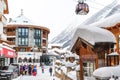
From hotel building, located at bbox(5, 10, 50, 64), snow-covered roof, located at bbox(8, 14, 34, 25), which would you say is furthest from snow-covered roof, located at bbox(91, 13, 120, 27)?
snow-covered roof, located at bbox(8, 14, 34, 25)

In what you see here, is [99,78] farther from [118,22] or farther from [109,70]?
[118,22]

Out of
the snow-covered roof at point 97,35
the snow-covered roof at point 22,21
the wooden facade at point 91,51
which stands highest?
the snow-covered roof at point 22,21

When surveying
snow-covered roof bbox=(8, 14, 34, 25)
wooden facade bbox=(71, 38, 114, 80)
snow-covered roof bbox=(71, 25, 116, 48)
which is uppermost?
snow-covered roof bbox=(8, 14, 34, 25)

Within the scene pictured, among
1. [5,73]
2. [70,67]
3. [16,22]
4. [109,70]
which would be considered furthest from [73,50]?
[16,22]

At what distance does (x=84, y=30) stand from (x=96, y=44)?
129cm

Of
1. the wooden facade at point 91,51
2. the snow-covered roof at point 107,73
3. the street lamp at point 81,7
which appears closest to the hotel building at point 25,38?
the street lamp at point 81,7

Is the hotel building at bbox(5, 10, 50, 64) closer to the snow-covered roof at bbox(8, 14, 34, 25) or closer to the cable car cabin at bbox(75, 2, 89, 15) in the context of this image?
the snow-covered roof at bbox(8, 14, 34, 25)

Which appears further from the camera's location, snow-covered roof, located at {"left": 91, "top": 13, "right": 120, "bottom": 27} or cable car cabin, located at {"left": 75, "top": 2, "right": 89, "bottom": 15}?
snow-covered roof, located at {"left": 91, "top": 13, "right": 120, "bottom": 27}

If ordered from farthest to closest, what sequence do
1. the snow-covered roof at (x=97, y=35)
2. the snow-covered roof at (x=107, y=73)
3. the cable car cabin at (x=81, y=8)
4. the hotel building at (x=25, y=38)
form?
the hotel building at (x=25, y=38) → the cable car cabin at (x=81, y=8) → the snow-covered roof at (x=97, y=35) → the snow-covered roof at (x=107, y=73)

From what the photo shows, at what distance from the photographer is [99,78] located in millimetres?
6969

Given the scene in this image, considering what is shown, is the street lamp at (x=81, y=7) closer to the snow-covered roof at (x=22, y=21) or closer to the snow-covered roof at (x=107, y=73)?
the snow-covered roof at (x=107, y=73)

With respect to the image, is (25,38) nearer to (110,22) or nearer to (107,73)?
(110,22)

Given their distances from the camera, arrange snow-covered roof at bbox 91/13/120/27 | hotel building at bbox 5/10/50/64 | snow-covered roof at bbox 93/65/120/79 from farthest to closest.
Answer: hotel building at bbox 5/10/50/64 < snow-covered roof at bbox 91/13/120/27 < snow-covered roof at bbox 93/65/120/79

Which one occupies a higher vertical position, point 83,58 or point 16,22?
point 16,22
